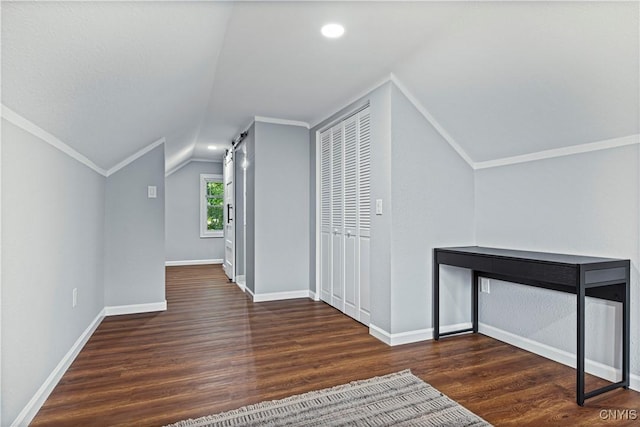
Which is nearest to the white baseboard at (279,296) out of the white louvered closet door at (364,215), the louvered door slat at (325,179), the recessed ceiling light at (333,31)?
the louvered door slat at (325,179)

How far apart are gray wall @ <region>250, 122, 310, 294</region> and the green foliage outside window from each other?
4085 mm

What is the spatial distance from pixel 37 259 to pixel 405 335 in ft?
8.31

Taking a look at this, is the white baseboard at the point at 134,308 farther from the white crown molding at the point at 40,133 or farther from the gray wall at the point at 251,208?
the white crown molding at the point at 40,133

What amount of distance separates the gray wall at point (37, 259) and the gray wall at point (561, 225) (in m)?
3.17

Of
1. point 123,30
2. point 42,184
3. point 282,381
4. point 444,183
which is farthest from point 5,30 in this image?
point 444,183

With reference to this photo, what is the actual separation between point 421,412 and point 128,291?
330 centimetres

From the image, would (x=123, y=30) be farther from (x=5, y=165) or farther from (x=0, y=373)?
(x=0, y=373)

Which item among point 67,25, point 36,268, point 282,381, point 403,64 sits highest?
point 403,64

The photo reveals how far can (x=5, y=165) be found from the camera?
1541 mm

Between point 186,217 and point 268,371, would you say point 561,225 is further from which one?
point 186,217

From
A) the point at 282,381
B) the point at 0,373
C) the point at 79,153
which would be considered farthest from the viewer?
the point at 79,153

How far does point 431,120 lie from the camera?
313 cm

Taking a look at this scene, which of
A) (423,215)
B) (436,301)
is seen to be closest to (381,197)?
(423,215)

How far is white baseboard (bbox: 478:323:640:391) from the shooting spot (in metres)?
2.27
